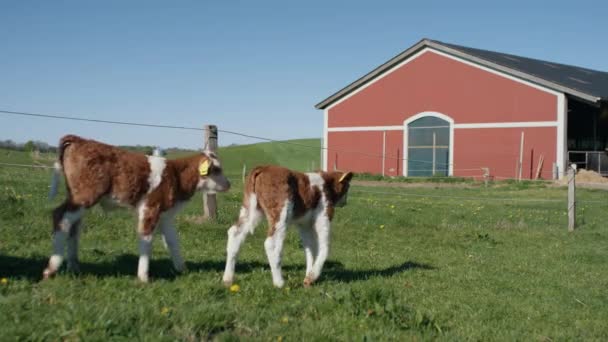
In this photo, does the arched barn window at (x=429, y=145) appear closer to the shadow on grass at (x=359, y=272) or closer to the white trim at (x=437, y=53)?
the white trim at (x=437, y=53)

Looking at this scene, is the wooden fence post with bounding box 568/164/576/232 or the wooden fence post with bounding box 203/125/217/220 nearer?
the wooden fence post with bounding box 203/125/217/220

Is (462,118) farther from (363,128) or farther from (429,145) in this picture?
(363,128)

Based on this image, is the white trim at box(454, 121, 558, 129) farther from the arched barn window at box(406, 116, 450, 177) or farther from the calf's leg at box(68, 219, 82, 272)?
the calf's leg at box(68, 219, 82, 272)

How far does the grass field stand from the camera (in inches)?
204

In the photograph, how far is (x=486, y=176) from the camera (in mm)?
31625

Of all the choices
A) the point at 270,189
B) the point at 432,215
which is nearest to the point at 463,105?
the point at 432,215

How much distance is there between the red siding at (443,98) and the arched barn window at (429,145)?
74 centimetres

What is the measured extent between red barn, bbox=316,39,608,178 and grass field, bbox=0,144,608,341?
20.1m

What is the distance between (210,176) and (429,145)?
31.0 meters

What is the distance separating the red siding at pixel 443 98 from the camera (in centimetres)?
Answer: 3397

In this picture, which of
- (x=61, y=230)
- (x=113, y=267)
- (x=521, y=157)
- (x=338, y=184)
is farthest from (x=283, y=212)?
(x=521, y=157)

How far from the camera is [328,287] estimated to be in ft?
23.7

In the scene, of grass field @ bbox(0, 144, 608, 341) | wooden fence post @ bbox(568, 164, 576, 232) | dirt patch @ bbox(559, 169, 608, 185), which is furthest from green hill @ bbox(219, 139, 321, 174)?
grass field @ bbox(0, 144, 608, 341)

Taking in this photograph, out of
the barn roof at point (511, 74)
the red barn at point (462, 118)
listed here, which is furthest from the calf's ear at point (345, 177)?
the barn roof at point (511, 74)
